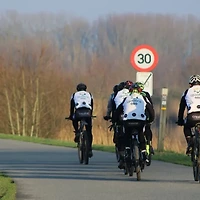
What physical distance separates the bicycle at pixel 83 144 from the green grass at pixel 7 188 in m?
3.78

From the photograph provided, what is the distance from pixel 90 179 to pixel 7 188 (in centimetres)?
218

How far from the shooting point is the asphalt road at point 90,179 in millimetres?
10930

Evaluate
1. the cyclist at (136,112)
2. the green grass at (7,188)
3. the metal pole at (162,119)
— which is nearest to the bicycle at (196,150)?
the cyclist at (136,112)

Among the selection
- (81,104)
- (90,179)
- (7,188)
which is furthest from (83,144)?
(7,188)

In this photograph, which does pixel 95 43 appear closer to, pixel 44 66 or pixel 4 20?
pixel 4 20

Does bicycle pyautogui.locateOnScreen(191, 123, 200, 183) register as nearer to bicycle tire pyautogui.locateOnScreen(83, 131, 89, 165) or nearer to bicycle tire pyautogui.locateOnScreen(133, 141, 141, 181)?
bicycle tire pyautogui.locateOnScreen(133, 141, 141, 181)

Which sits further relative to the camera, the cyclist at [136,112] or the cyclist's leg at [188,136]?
the cyclist at [136,112]

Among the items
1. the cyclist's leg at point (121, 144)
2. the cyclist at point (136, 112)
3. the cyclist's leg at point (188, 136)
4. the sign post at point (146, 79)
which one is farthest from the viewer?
the sign post at point (146, 79)

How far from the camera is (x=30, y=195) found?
10953mm

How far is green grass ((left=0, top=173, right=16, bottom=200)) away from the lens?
1044 cm

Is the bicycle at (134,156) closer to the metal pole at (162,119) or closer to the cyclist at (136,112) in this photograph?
the cyclist at (136,112)

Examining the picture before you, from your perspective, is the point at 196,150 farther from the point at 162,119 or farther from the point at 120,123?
the point at 162,119

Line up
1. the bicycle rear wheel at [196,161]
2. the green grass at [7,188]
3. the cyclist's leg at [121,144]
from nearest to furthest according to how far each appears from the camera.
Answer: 1. the green grass at [7,188]
2. the bicycle rear wheel at [196,161]
3. the cyclist's leg at [121,144]

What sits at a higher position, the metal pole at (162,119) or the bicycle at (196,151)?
the bicycle at (196,151)
